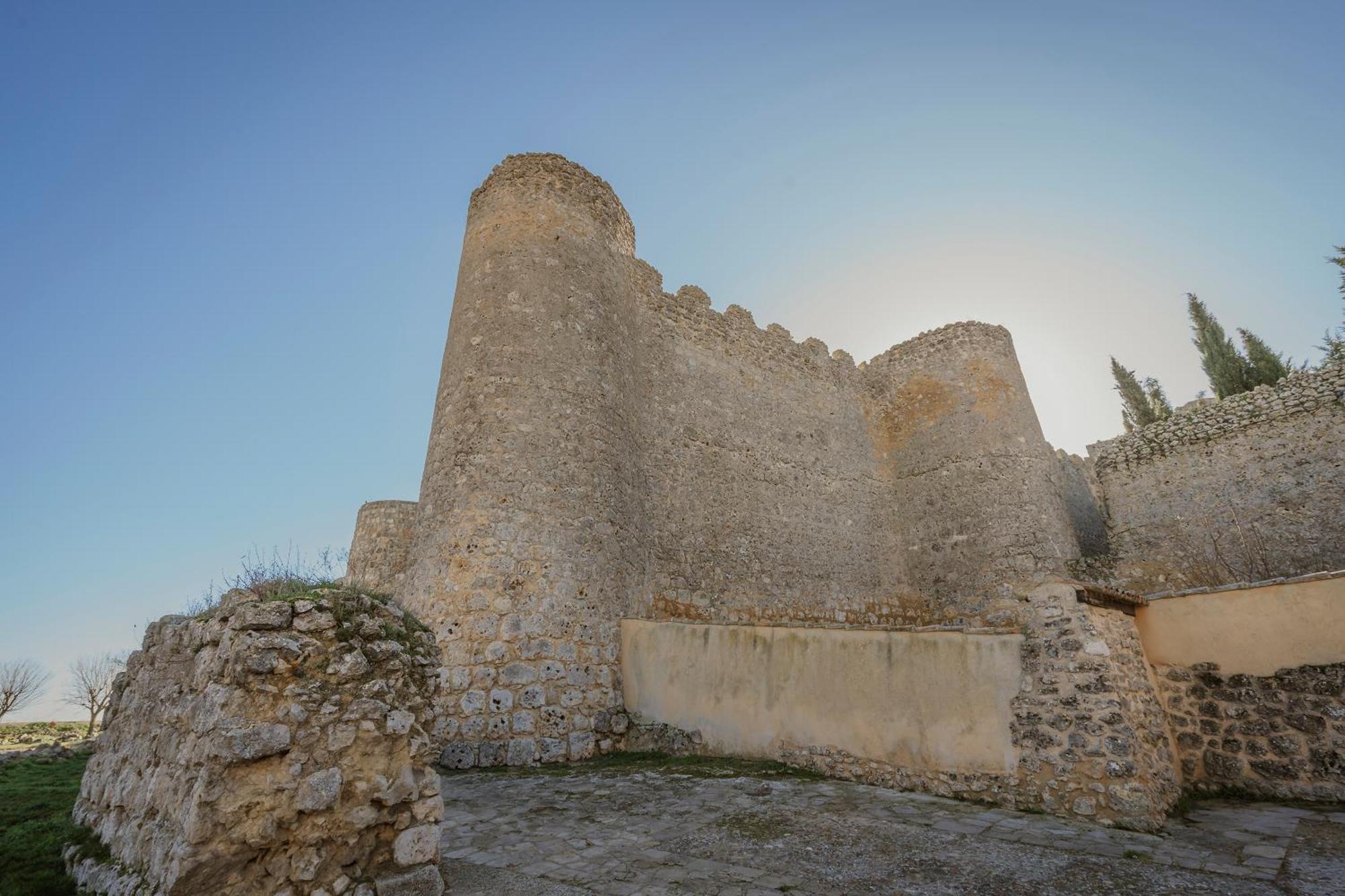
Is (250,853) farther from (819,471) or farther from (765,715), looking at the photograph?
(819,471)

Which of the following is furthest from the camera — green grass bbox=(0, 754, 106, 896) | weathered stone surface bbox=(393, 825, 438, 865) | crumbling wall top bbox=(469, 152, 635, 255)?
crumbling wall top bbox=(469, 152, 635, 255)

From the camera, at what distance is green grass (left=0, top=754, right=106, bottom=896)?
4.51 metres

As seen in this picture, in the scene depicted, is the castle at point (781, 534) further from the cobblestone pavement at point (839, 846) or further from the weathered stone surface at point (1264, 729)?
the cobblestone pavement at point (839, 846)

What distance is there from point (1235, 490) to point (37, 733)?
3127cm

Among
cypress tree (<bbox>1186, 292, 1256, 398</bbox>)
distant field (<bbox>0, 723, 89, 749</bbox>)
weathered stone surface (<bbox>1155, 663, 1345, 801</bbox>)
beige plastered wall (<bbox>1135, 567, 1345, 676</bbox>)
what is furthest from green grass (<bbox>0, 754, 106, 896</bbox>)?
cypress tree (<bbox>1186, 292, 1256, 398</bbox>)

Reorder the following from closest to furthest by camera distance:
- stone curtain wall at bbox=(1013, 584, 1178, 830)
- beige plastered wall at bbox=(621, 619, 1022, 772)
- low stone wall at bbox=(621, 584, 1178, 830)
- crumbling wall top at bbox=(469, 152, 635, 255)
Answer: stone curtain wall at bbox=(1013, 584, 1178, 830) < low stone wall at bbox=(621, 584, 1178, 830) < beige plastered wall at bbox=(621, 619, 1022, 772) < crumbling wall top at bbox=(469, 152, 635, 255)

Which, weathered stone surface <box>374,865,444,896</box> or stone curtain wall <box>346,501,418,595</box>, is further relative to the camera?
stone curtain wall <box>346,501,418,595</box>

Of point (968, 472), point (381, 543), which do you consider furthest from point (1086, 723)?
point (381, 543)

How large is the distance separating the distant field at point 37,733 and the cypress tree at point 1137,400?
41116 millimetres

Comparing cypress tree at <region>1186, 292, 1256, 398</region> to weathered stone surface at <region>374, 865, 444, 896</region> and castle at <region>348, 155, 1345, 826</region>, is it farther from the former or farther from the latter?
weathered stone surface at <region>374, 865, 444, 896</region>

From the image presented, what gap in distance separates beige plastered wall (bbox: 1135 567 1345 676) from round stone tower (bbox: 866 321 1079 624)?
24.3 feet

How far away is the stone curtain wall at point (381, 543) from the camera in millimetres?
14445

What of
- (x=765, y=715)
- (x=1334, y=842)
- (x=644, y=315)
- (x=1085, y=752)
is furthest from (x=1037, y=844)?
(x=644, y=315)

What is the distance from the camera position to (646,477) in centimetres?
1223
